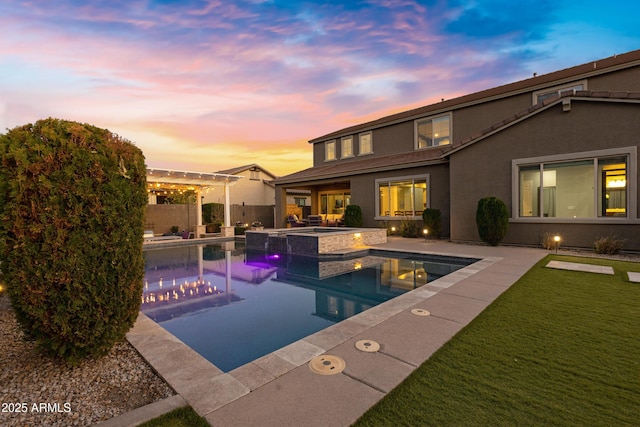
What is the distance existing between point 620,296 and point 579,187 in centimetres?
701

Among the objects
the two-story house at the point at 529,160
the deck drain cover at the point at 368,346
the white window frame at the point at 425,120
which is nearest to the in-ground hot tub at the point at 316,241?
the two-story house at the point at 529,160

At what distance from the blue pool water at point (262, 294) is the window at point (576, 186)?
4.71 metres

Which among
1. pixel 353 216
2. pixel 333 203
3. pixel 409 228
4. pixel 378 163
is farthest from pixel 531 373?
pixel 333 203

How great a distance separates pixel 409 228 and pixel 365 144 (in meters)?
7.15

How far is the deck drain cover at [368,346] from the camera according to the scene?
3240 millimetres

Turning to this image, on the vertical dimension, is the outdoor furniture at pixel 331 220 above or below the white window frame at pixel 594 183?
below

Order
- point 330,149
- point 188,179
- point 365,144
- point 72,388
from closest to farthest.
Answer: point 72,388, point 188,179, point 365,144, point 330,149

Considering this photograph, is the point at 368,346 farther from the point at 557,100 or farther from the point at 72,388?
the point at 557,100

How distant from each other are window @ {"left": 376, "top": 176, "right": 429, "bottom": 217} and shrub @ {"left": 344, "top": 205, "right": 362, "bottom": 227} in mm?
1082

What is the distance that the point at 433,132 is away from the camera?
16625 millimetres

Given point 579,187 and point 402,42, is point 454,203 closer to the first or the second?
point 579,187

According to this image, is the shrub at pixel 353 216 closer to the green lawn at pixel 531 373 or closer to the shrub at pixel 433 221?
the shrub at pixel 433 221

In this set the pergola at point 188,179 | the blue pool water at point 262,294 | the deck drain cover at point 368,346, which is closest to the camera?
the deck drain cover at point 368,346

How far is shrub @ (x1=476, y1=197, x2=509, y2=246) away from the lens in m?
11.0
